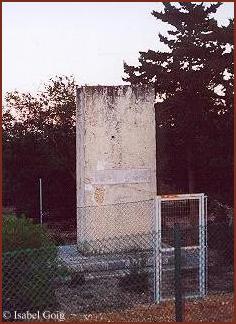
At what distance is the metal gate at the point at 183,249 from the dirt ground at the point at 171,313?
0.34 m

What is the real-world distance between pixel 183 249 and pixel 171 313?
2191 millimetres

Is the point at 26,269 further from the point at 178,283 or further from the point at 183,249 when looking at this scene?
the point at 183,249

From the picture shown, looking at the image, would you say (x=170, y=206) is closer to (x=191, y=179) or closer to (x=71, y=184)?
(x=191, y=179)

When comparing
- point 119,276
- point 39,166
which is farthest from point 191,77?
point 119,276

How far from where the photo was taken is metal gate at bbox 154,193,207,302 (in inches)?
334

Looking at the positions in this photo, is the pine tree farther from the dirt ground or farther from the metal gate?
the dirt ground

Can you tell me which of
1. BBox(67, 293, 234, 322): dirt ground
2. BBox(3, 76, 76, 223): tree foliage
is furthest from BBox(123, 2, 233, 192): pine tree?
BBox(67, 293, 234, 322): dirt ground

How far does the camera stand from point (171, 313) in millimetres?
7699

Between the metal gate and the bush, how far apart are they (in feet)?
5.95

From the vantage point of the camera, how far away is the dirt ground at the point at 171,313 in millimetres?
7402

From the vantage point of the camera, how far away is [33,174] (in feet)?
71.9

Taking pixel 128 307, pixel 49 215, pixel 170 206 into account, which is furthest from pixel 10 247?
pixel 49 215

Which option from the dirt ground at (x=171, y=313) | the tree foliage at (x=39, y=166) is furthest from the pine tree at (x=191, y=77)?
the dirt ground at (x=171, y=313)

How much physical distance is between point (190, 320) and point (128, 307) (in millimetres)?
1395
